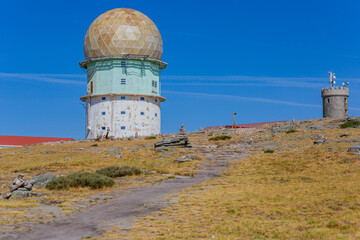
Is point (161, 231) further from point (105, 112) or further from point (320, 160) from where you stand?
point (105, 112)

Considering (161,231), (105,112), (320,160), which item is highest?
(105,112)

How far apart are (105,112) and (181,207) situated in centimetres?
4393

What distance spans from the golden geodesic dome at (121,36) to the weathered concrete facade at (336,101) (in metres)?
32.9

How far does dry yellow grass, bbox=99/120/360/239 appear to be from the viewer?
38.8ft

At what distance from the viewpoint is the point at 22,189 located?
743 inches

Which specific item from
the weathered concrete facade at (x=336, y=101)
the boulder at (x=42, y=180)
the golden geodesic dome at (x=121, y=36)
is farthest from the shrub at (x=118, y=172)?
the weathered concrete facade at (x=336, y=101)

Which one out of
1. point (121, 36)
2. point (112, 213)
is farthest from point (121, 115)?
point (112, 213)

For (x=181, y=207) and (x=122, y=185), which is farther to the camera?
(x=122, y=185)

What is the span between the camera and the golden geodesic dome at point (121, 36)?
57.7 meters

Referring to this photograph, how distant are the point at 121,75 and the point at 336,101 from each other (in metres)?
38.5

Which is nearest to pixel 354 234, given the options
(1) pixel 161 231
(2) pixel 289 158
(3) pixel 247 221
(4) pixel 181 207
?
(3) pixel 247 221

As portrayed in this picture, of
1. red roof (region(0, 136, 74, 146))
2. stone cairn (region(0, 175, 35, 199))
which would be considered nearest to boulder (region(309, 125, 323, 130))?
stone cairn (region(0, 175, 35, 199))

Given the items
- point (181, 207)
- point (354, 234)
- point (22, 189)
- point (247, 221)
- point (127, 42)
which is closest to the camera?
point (354, 234)

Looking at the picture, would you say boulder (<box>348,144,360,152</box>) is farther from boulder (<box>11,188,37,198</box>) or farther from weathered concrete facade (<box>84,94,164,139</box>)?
weathered concrete facade (<box>84,94,164,139</box>)
